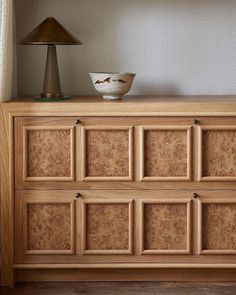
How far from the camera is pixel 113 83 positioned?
3.35 meters

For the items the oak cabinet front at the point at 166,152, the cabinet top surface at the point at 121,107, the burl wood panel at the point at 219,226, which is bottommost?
the burl wood panel at the point at 219,226

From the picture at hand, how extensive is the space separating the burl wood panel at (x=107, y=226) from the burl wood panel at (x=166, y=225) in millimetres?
101

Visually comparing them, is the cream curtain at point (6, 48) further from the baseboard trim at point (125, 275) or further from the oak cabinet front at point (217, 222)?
the oak cabinet front at point (217, 222)

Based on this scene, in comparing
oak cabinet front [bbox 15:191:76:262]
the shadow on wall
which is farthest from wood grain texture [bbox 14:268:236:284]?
the shadow on wall

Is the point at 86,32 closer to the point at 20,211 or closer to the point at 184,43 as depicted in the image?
the point at 184,43

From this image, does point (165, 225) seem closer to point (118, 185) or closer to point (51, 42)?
point (118, 185)

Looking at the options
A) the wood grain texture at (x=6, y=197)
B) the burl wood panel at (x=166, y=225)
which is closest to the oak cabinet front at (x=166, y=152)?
the burl wood panel at (x=166, y=225)

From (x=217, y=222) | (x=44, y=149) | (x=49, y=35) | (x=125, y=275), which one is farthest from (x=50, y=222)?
(x=49, y=35)

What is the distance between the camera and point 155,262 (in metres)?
3.31

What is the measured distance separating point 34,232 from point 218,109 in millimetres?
1008

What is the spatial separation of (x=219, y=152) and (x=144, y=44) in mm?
805

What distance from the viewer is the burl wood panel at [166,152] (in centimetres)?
325

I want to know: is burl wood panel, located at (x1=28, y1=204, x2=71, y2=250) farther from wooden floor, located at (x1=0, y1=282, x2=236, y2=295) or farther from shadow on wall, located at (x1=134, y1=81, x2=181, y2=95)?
shadow on wall, located at (x1=134, y1=81, x2=181, y2=95)

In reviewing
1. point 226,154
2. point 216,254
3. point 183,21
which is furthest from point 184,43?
point 216,254
